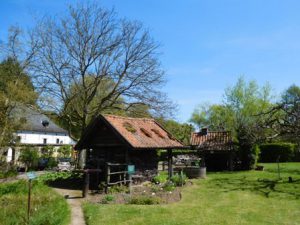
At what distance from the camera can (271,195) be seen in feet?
62.0

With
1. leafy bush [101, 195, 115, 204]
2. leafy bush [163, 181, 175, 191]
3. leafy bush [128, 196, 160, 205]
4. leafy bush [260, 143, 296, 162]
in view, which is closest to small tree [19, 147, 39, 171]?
leafy bush [163, 181, 175, 191]

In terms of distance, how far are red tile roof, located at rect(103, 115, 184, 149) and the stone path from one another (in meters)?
4.30

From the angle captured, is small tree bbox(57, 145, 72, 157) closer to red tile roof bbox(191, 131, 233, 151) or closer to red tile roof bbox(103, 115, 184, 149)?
red tile roof bbox(191, 131, 233, 151)

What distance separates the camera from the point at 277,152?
43531mm

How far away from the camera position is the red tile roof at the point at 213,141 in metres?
33.1

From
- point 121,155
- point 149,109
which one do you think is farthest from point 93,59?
point 121,155

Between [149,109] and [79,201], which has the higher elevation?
[149,109]

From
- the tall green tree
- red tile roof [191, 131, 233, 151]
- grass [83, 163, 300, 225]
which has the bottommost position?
grass [83, 163, 300, 225]

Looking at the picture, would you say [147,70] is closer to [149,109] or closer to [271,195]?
[149,109]

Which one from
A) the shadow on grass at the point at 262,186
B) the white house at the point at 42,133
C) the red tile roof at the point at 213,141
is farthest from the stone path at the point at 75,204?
the white house at the point at 42,133

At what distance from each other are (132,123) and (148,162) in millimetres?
2998

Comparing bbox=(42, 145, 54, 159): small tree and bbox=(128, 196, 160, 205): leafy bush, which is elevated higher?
bbox=(42, 145, 54, 159): small tree

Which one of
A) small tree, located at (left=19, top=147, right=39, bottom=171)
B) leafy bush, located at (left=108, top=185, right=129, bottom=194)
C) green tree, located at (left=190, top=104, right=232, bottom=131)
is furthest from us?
green tree, located at (left=190, top=104, right=232, bottom=131)

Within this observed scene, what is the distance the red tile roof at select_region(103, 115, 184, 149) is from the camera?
2106 centimetres
